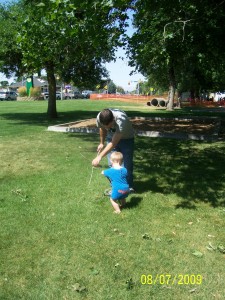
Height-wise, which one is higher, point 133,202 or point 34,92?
point 34,92

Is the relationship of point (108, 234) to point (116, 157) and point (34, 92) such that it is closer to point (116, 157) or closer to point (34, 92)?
point (116, 157)

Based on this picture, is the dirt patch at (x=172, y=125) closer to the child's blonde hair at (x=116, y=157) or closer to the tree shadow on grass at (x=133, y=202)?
the tree shadow on grass at (x=133, y=202)

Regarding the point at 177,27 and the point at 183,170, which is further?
the point at 177,27

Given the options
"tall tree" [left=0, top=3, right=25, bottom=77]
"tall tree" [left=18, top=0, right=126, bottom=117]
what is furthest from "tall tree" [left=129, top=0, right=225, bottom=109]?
"tall tree" [left=0, top=3, right=25, bottom=77]

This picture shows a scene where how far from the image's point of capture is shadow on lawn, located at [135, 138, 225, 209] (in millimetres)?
6370

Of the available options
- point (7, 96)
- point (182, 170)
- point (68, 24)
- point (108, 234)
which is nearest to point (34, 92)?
point (7, 96)

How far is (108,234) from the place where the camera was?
15.4ft

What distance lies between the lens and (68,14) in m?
5.40

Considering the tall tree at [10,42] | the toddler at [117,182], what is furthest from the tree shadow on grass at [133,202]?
the tall tree at [10,42]
